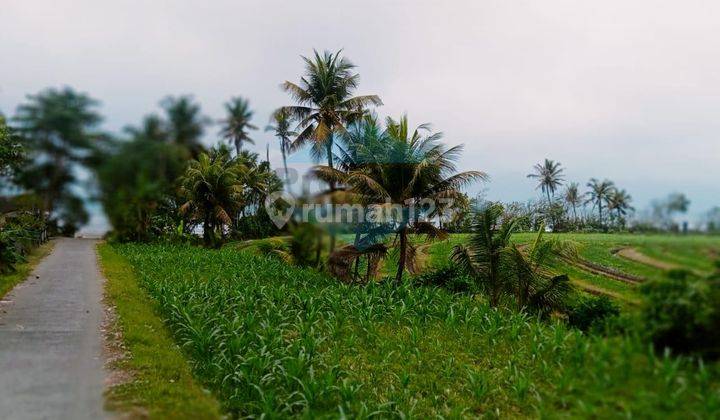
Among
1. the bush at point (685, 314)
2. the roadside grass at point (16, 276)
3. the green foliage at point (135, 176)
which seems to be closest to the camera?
the bush at point (685, 314)

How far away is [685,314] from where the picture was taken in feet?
→ 5.21

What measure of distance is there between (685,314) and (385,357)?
5.46m

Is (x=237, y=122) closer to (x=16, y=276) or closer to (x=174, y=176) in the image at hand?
(x=174, y=176)

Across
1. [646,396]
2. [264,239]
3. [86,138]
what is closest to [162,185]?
[86,138]

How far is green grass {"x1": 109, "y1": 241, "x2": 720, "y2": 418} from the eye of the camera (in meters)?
1.78

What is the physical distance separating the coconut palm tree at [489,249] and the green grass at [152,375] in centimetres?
752

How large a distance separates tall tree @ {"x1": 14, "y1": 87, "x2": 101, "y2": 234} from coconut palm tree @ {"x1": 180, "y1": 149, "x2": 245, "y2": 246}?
25.0 inches

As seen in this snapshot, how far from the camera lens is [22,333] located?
707 cm

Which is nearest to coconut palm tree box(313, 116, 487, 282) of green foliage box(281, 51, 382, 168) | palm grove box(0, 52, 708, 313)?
green foliage box(281, 51, 382, 168)

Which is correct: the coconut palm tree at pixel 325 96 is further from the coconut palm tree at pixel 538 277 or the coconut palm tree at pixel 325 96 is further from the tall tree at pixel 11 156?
the coconut palm tree at pixel 538 277

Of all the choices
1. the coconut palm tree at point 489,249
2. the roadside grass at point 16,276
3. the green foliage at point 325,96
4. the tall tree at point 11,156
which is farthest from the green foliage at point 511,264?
the tall tree at point 11,156

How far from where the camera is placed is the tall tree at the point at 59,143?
Result: 229cm

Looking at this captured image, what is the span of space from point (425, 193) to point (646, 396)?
33.8 ft

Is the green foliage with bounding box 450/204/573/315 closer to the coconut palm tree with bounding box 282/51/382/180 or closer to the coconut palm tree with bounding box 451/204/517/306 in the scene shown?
the coconut palm tree with bounding box 451/204/517/306
